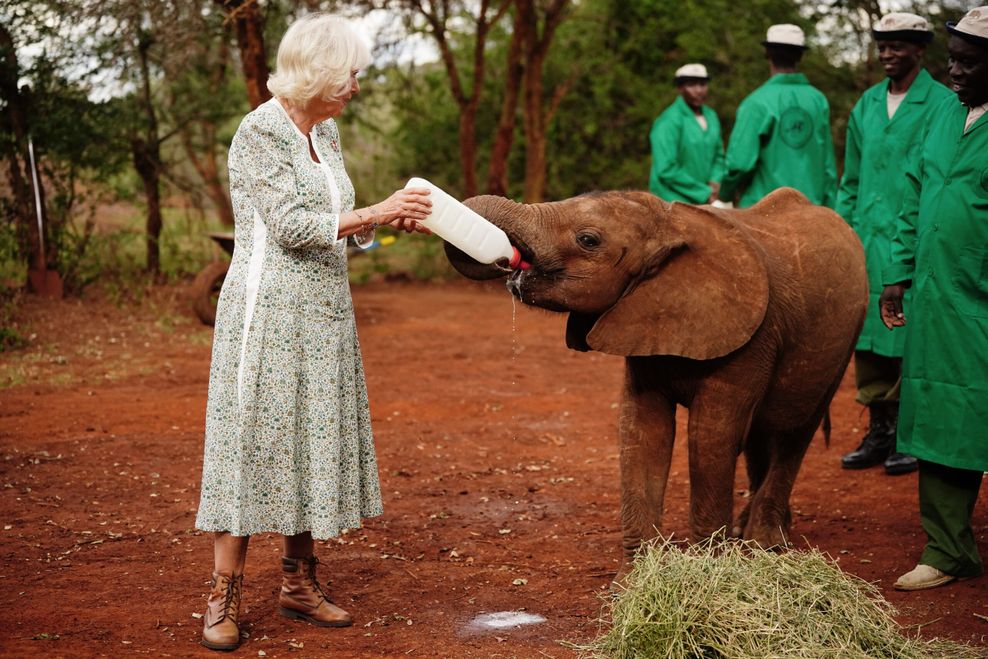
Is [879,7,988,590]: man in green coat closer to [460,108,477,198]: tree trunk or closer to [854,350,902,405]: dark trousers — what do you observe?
[854,350,902,405]: dark trousers

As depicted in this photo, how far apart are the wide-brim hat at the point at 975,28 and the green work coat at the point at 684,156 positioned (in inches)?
167

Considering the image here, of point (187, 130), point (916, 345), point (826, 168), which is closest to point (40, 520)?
point (916, 345)

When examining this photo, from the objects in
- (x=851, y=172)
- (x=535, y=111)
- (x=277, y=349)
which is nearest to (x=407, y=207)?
(x=277, y=349)

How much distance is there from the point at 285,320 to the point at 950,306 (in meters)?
2.88

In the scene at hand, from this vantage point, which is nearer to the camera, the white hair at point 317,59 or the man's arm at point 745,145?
the white hair at point 317,59

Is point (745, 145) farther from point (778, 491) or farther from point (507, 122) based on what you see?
point (507, 122)

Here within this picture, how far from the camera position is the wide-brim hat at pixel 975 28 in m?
4.92

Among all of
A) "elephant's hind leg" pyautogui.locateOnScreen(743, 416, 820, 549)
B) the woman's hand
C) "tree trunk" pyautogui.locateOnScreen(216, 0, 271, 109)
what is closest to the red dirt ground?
"elephant's hind leg" pyautogui.locateOnScreen(743, 416, 820, 549)

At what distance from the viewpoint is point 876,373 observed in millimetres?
7520

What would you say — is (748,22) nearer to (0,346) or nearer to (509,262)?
(0,346)

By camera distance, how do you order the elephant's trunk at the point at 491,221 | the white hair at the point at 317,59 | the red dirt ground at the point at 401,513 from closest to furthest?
the white hair at the point at 317,59
the elephant's trunk at the point at 491,221
the red dirt ground at the point at 401,513

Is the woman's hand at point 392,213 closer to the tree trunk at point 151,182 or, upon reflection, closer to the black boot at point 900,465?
the black boot at point 900,465

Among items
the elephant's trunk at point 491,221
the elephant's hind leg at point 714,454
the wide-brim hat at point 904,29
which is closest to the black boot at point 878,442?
the wide-brim hat at point 904,29

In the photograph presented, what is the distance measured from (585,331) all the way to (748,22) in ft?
45.6
